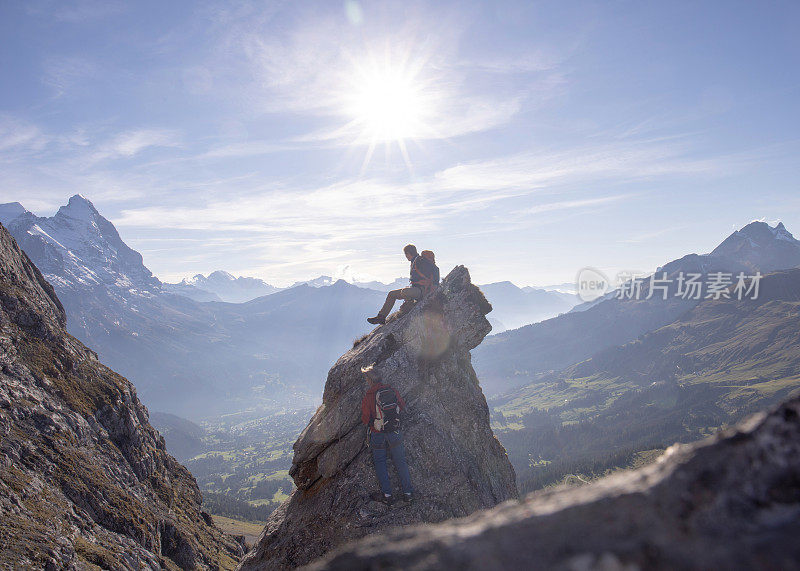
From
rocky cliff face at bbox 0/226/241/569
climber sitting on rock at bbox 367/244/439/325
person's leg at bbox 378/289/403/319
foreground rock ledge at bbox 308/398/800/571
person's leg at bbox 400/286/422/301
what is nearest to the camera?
foreground rock ledge at bbox 308/398/800/571

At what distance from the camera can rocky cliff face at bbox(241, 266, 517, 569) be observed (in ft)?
59.2

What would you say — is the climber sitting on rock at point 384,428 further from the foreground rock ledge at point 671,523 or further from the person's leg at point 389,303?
the foreground rock ledge at point 671,523

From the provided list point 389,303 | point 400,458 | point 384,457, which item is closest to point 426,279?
point 389,303

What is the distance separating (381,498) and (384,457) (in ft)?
6.92

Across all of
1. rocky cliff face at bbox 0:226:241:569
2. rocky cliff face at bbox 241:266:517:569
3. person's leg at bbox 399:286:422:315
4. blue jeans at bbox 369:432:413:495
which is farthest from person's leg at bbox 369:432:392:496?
rocky cliff face at bbox 0:226:241:569

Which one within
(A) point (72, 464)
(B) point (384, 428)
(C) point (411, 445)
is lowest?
(A) point (72, 464)

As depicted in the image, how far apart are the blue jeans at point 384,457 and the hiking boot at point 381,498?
0.33 m

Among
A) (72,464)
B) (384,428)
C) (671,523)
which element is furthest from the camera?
(72,464)

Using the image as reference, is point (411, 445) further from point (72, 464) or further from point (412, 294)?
point (72, 464)

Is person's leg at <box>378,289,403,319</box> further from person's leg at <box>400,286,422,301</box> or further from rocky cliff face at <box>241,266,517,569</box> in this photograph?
rocky cliff face at <box>241,266,517,569</box>

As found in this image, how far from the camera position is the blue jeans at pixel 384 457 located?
16.9 meters

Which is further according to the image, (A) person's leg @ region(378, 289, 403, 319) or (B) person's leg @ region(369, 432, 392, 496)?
(A) person's leg @ region(378, 289, 403, 319)

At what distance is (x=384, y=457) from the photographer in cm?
1702

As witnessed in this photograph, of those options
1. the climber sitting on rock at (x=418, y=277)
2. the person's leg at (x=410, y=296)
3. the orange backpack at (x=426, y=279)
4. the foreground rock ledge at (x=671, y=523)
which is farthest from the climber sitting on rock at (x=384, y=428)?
the foreground rock ledge at (x=671, y=523)
